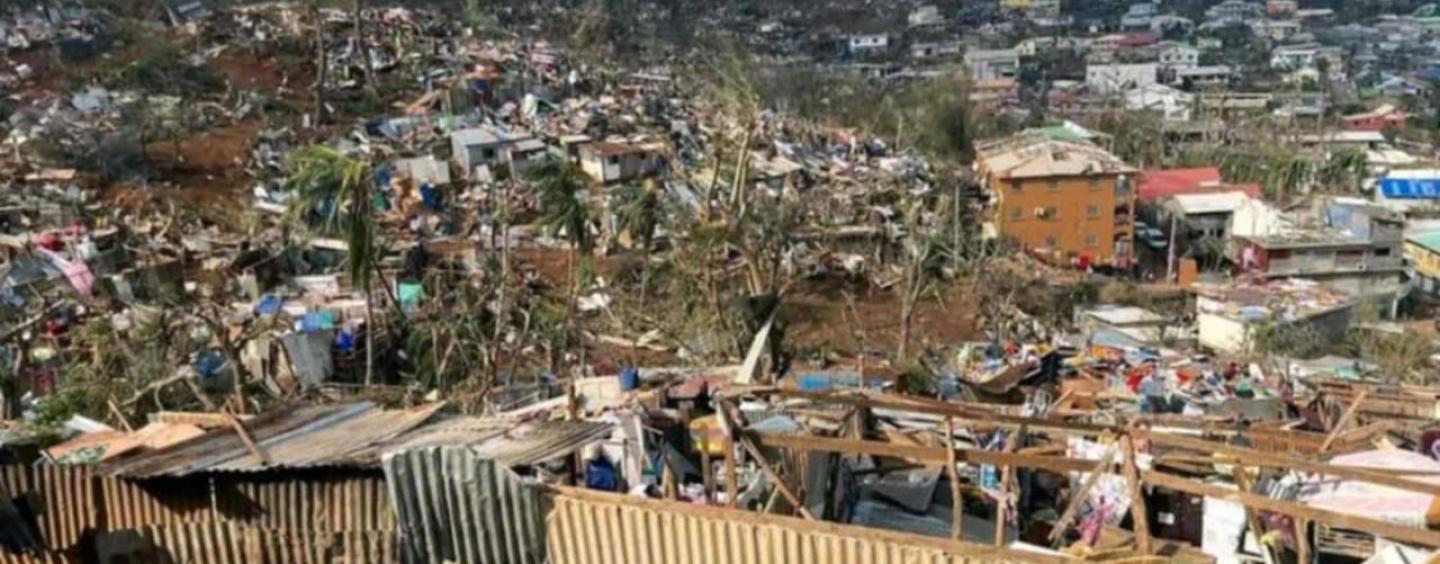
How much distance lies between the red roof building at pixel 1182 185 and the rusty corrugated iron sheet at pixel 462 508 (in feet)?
89.7

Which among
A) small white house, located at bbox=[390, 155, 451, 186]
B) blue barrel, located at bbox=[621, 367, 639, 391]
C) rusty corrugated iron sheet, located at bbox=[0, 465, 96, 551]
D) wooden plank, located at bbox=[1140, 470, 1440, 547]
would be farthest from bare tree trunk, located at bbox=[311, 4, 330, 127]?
wooden plank, located at bbox=[1140, 470, 1440, 547]

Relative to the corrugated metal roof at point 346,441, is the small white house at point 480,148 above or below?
below

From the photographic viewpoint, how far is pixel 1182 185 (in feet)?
103

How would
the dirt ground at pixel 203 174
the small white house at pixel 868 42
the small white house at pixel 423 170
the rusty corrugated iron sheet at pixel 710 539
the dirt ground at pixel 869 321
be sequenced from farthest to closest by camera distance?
the small white house at pixel 868 42, the small white house at pixel 423 170, the dirt ground at pixel 203 174, the dirt ground at pixel 869 321, the rusty corrugated iron sheet at pixel 710 539

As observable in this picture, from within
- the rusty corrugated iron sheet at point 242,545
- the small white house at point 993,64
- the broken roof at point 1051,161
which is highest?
the rusty corrugated iron sheet at point 242,545

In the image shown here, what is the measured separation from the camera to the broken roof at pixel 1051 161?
26.6 meters

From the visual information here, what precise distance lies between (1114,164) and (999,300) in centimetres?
804

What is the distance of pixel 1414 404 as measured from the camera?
8617mm

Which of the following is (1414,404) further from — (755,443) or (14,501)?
(14,501)

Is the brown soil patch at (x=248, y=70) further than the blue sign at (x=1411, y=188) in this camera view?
No

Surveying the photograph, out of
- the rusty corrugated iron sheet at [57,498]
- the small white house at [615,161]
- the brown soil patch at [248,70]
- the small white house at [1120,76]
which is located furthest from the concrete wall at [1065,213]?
the small white house at [1120,76]

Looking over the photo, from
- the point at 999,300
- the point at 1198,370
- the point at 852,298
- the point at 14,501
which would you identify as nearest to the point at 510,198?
the point at 852,298

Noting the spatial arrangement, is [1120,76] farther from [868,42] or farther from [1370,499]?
[1370,499]

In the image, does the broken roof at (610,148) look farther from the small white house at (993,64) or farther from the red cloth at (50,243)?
the small white house at (993,64)
